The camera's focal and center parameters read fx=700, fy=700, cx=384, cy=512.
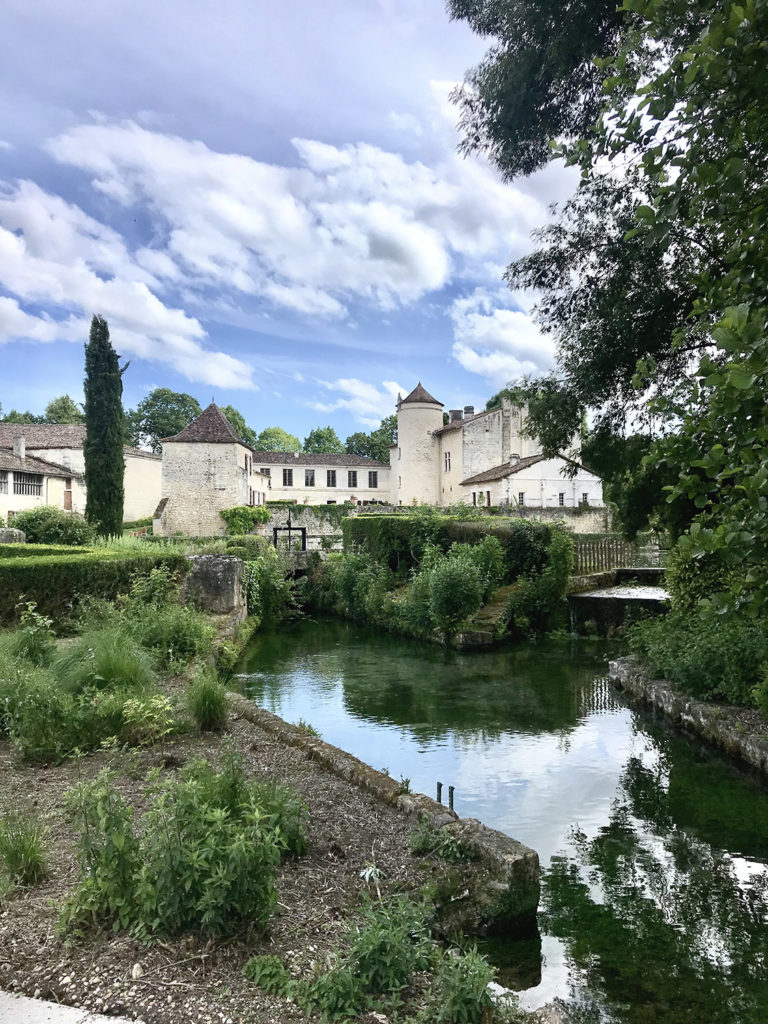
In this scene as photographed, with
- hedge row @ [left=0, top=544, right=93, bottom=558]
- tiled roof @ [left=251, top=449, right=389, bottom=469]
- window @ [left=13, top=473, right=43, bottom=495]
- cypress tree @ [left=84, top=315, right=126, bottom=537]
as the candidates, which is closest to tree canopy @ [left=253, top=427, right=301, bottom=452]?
tiled roof @ [left=251, top=449, right=389, bottom=469]

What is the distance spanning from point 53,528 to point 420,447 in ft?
98.4

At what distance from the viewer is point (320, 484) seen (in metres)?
56.1

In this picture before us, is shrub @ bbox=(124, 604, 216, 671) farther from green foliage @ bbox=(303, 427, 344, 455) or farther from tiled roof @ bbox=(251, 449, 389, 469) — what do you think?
green foliage @ bbox=(303, 427, 344, 455)

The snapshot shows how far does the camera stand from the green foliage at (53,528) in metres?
20.1

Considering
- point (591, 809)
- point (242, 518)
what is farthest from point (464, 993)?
point (242, 518)

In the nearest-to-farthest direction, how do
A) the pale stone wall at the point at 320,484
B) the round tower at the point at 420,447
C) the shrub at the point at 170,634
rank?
the shrub at the point at 170,634
the round tower at the point at 420,447
the pale stone wall at the point at 320,484

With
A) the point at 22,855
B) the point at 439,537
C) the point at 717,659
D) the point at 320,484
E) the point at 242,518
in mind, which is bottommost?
the point at 22,855

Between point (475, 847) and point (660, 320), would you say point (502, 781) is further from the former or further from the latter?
point (660, 320)

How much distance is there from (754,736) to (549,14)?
8693mm

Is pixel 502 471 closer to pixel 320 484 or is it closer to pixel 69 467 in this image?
pixel 320 484

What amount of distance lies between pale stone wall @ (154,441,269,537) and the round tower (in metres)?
12.1

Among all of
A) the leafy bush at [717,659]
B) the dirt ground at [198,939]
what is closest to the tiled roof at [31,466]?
the leafy bush at [717,659]

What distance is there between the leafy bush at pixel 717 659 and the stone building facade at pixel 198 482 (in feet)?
107

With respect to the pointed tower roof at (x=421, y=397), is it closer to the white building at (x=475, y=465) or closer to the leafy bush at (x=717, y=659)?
the white building at (x=475, y=465)
